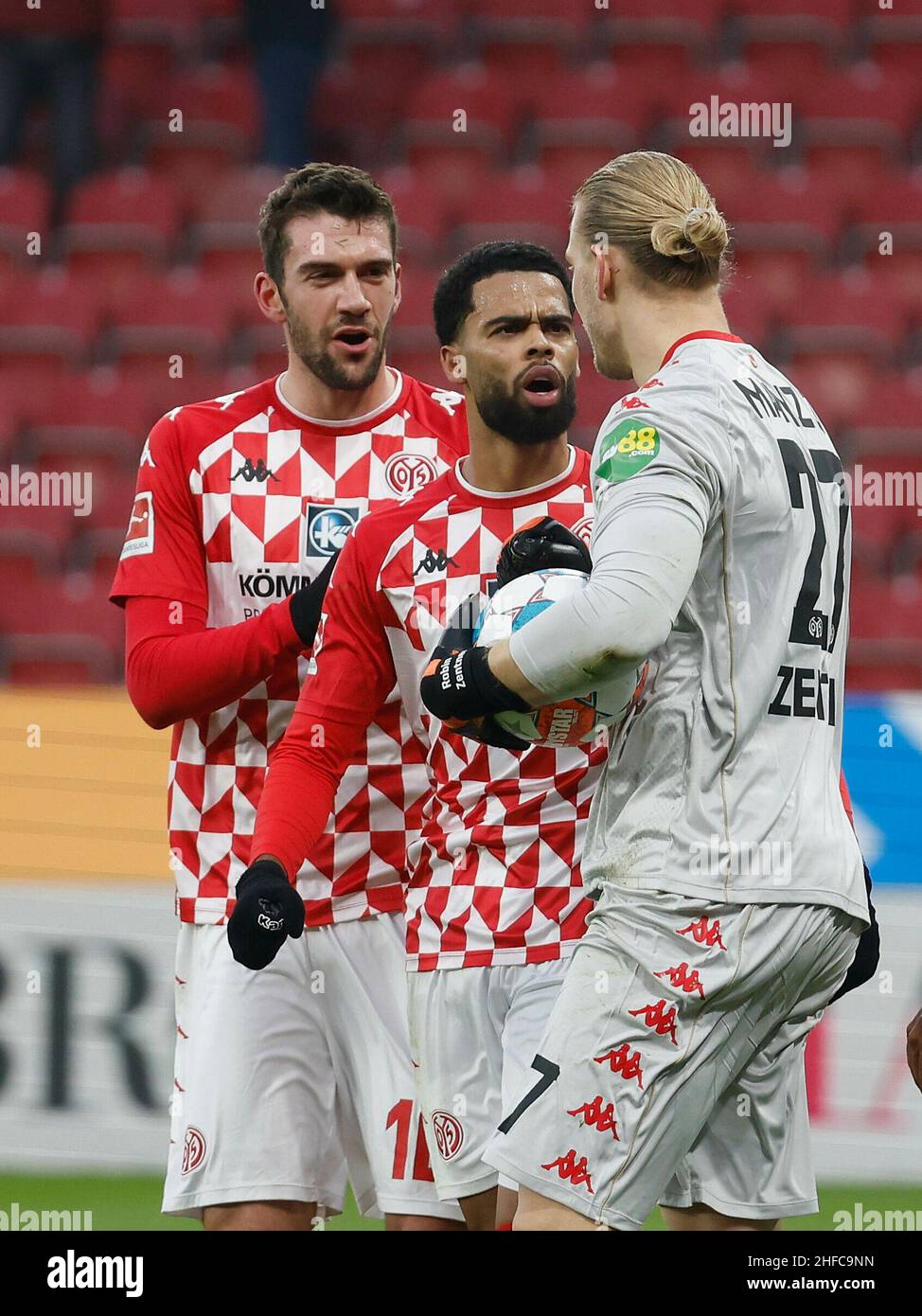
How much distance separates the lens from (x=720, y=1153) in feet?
8.58

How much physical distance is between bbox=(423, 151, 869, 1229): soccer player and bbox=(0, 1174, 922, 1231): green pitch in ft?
7.59

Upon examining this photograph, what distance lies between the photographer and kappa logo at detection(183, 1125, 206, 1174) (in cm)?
323

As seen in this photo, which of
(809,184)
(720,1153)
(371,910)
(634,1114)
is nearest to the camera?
(634,1114)

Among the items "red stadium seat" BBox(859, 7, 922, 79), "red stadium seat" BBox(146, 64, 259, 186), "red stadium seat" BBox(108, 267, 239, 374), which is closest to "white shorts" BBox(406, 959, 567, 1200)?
"red stadium seat" BBox(108, 267, 239, 374)

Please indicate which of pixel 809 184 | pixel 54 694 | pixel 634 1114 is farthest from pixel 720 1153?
pixel 809 184

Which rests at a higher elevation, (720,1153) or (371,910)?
(371,910)

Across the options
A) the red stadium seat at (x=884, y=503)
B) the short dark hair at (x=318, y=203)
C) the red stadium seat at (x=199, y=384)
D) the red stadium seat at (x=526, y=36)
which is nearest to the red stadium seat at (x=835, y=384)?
the red stadium seat at (x=884, y=503)

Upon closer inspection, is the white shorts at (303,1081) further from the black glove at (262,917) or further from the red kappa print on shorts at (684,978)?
the red kappa print on shorts at (684,978)

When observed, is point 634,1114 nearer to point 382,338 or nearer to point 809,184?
point 382,338

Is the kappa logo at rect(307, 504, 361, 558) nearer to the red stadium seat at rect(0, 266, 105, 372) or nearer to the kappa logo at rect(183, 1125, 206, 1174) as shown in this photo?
the kappa logo at rect(183, 1125, 206, 1174)

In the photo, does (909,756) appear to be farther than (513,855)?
Yes

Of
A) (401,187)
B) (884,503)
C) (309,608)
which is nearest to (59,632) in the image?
(401,187)

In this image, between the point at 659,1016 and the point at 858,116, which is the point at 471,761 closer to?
the point at 659,1016
